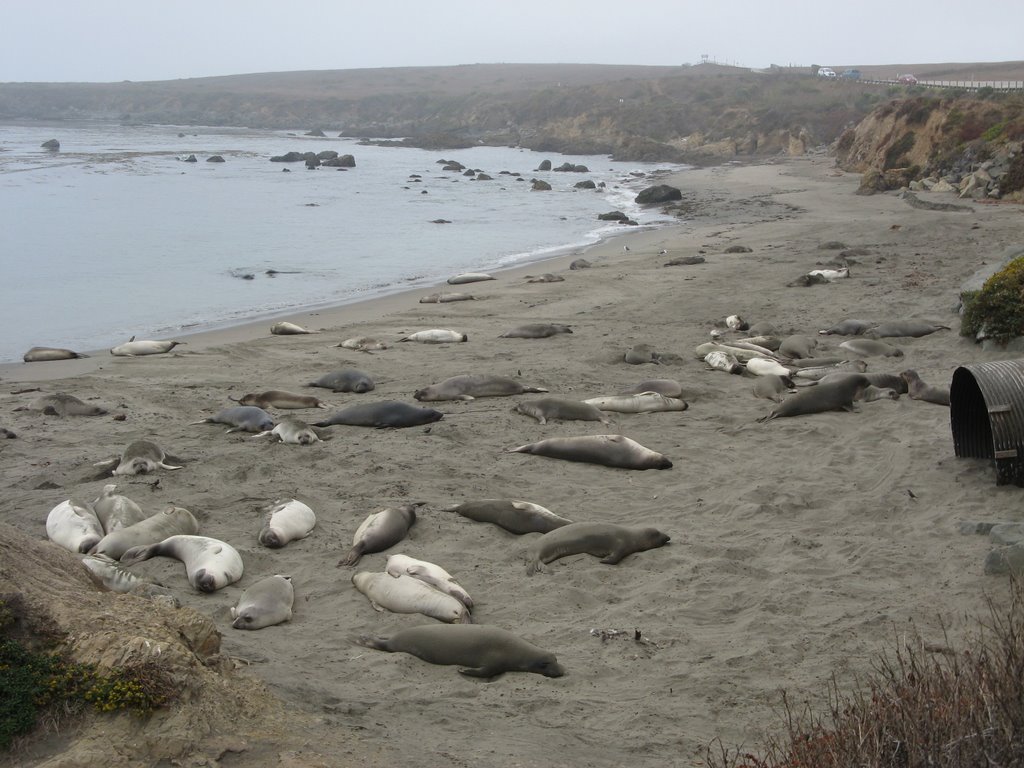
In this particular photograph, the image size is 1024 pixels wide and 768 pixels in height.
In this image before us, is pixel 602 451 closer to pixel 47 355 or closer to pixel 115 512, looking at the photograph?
pixel 115 512

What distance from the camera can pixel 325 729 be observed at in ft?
11.8

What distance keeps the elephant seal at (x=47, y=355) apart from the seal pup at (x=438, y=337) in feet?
13.1

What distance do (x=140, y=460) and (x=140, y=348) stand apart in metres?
4.70

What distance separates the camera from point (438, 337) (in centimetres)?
1145

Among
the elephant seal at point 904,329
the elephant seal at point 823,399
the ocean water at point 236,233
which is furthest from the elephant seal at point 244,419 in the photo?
the elephant seal at point 904,329

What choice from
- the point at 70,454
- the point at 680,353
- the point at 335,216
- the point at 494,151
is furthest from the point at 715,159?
the point at 70,454

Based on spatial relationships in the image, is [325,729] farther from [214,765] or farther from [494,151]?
[494,151]

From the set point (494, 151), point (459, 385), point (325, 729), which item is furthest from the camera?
point (494, 151)

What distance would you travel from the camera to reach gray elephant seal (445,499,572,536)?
5.97 meters

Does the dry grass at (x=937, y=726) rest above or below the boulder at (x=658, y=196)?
below

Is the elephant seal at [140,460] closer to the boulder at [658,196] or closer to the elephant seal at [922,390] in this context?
the elephant seal at [922,390]

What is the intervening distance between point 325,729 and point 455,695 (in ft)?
2.27

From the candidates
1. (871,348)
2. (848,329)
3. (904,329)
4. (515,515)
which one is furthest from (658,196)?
(515,515)

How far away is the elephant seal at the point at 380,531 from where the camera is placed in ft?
18.7
